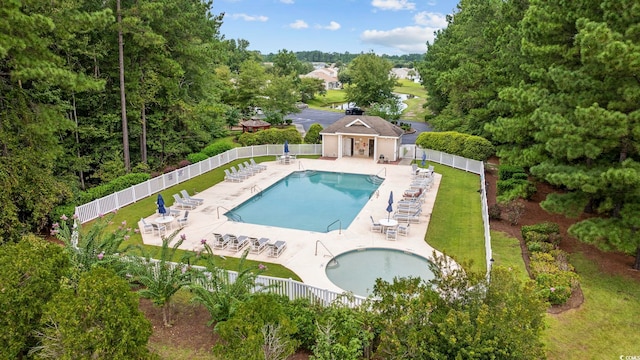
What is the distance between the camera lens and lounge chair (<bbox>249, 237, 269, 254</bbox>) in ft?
47.2

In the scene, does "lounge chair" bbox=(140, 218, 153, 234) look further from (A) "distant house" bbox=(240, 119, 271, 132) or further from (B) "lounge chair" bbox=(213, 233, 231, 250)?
(A) "distant house" bbox=(240, 119, 271, 132)

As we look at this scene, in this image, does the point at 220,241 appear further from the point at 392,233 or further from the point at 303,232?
the point at 392,233

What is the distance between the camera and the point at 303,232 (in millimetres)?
16328

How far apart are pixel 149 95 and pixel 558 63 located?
21862 mm

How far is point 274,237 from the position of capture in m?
15.8

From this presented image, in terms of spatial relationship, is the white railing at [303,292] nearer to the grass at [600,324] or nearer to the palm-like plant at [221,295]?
the palm-like plant at [221,295]

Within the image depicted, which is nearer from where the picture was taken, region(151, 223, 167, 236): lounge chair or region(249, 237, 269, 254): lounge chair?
region(249, 237, 269, 254): lounge chair

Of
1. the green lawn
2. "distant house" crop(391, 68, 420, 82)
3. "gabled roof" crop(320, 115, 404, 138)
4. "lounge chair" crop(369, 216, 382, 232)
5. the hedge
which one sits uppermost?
"distant house" crop(391, 68, 420, 82)

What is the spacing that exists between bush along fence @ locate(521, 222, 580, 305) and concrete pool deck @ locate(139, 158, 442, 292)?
10.5 feet

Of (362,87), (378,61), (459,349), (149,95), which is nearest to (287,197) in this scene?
(149,95)

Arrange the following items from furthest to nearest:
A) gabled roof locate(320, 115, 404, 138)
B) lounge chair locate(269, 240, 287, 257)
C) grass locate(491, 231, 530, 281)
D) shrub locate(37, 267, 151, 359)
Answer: gabled roof locate(320, 115, 404, 138)
lounge chair locate(269, 240, 287, 257)
grass locate(491, 231, 530, 281)
shrub locate(37, 267, 151, 359)

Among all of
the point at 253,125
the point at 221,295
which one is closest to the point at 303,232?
the point at 221,295

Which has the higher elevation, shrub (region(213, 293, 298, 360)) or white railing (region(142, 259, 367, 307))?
shrub (region(213, 293, 298, 360))

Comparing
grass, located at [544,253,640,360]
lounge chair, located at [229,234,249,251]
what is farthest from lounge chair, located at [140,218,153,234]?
grass, located at [544,253,640,360]
